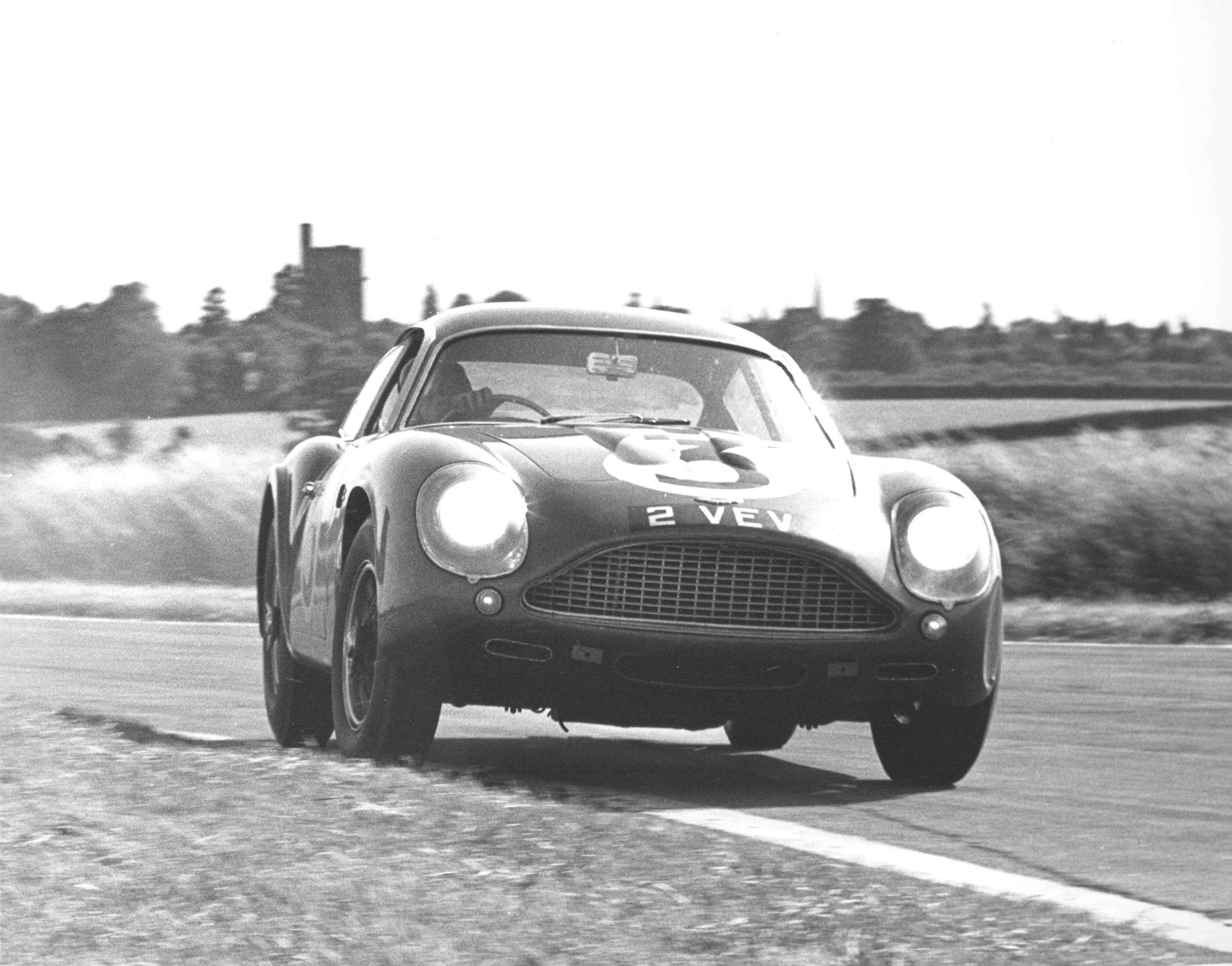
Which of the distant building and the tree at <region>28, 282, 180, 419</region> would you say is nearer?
the distant building

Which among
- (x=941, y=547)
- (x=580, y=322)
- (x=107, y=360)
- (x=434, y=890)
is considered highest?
(x=107, y=360)

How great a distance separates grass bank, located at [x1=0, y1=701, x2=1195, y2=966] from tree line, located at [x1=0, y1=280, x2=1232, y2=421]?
21.1 meters

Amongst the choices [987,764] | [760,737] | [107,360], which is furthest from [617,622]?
[107,360]

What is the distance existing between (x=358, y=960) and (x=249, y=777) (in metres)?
1.95

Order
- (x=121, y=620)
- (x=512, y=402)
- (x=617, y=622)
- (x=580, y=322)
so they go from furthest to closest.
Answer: (x=121, y=620) < (x=580, y=322) < (x=512, y=402) < (x=617, y=622)

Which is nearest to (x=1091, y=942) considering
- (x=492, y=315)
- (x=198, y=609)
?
(x=492, y=315)

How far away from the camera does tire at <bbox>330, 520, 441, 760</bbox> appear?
6.12 m

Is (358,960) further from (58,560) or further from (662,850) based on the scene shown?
(58,560)

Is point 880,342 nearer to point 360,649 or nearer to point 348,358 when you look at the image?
point 348,358

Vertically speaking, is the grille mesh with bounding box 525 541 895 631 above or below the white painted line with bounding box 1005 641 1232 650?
above

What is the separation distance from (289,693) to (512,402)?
4.63 feet

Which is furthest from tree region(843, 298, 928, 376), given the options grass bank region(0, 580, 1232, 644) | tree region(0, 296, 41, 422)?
tree region(0, 296, 41, 422)

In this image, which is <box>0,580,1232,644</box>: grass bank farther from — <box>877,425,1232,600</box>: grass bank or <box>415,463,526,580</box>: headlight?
<box>415,463,526,580</box>: headlight

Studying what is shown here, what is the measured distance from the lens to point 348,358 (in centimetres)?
3556
